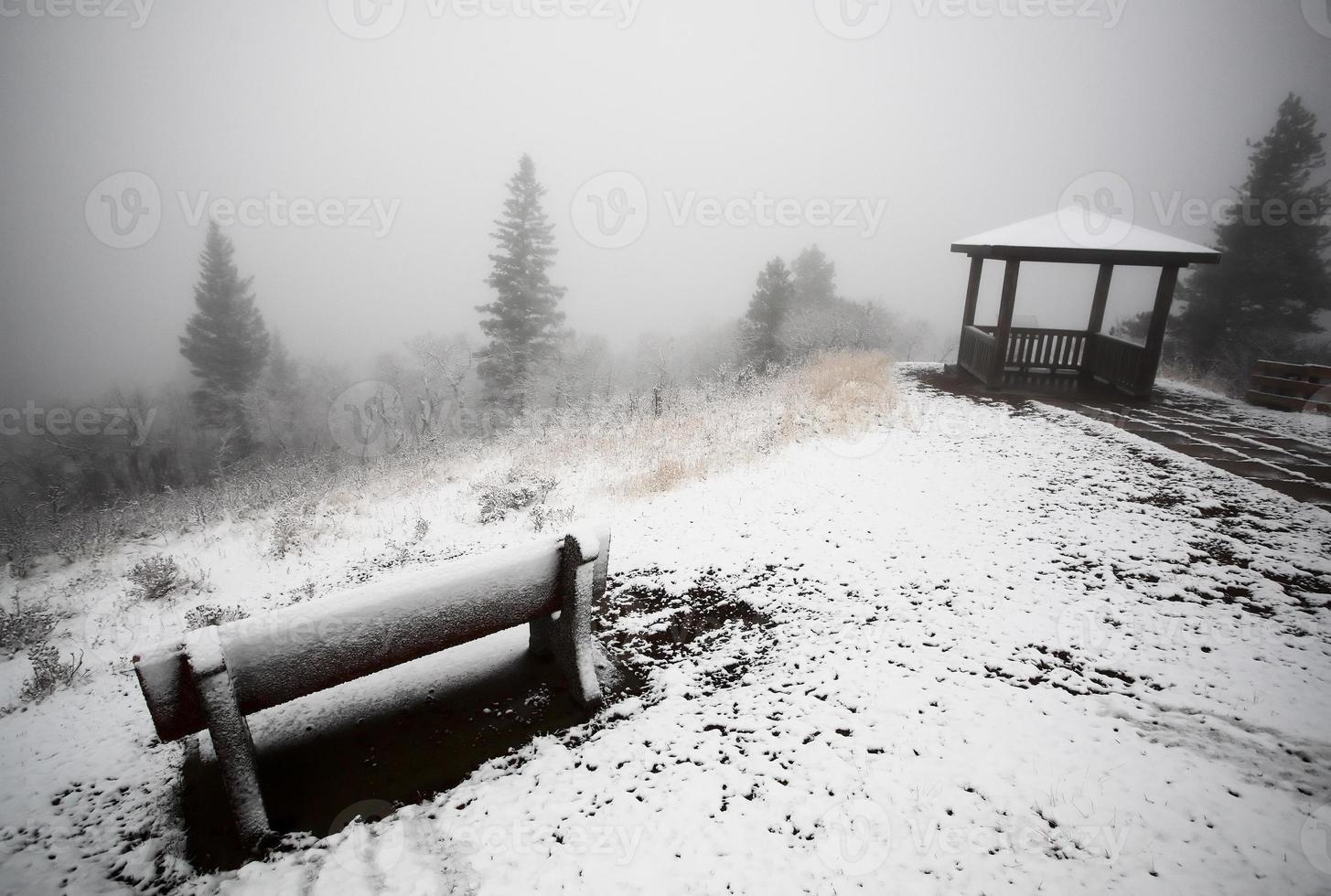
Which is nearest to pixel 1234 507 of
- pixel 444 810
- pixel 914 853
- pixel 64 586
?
pixel 914 853

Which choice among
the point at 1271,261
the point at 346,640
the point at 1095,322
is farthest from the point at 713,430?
the point at 1271,261

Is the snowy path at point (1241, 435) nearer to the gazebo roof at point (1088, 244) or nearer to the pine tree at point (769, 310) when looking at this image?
the gazebo roof at point (1088, 244)

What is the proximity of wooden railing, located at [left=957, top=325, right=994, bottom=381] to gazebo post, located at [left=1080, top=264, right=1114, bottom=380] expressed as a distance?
2.12 metres

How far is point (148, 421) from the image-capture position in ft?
95.6

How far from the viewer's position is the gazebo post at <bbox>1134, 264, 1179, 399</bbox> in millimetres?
9906

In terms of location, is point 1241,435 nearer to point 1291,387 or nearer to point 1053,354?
point 1291,387

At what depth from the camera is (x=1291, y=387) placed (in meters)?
9.61

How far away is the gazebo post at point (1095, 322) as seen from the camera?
1185 centimetres

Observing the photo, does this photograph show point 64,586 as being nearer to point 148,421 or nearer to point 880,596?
point 880,596

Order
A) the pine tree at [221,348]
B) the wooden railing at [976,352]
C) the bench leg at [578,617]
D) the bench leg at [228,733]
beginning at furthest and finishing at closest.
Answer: the pine tree at [221,348], the wooden railing at [976,352], the bench leg at [578,617], the bench leg at [228,733]

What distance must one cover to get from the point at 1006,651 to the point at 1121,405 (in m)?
8.81

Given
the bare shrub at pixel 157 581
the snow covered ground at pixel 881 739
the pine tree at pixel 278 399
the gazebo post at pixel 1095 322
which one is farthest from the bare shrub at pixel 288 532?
the pine tree at pixel 278 399

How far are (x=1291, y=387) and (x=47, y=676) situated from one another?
16.5 meters

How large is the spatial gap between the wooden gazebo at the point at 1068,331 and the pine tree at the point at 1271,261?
10.7 metres
